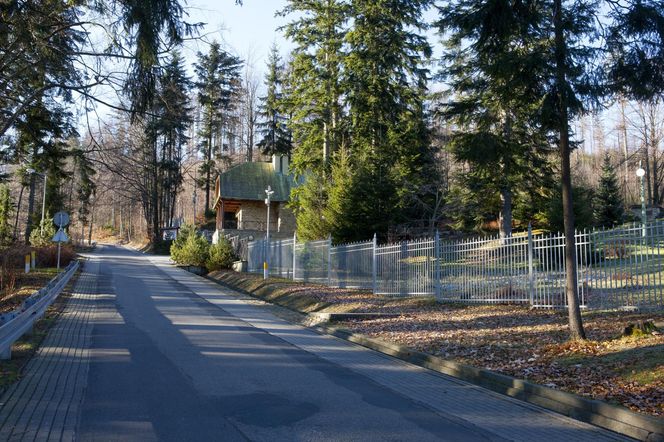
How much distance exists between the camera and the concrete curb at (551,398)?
547cm

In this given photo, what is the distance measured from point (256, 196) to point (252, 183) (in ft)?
5.39

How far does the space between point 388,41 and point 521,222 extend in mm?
14783

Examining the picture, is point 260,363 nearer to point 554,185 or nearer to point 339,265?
point 339,265

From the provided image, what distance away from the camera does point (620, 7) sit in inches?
358

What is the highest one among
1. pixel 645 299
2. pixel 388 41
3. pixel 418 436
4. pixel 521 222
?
pixel 388 41

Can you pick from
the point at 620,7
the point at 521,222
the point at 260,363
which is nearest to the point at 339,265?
the point at 260,363

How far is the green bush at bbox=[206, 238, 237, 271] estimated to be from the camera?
3453cm

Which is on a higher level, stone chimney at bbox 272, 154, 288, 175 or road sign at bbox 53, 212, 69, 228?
stone chimney at bbox 272, 154, 288, 175

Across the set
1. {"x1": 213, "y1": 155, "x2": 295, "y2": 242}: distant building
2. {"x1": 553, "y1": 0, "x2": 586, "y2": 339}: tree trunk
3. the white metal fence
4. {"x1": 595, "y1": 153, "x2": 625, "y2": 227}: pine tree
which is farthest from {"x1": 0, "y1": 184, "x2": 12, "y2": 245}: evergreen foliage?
{"x1": 595, "y1": 153, "x2": 625, "y2": 227}: pine tree

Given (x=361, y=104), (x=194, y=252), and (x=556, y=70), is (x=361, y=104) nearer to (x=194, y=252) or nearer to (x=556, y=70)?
(x=194, y=252)

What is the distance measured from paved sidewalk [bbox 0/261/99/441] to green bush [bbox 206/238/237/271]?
22717 mm

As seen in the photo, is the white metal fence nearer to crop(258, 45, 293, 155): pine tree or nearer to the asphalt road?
the asphalt road

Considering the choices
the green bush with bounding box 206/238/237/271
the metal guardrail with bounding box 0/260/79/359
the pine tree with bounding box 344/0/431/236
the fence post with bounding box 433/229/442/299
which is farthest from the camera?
the green bush with bounding box 206/238/237/271

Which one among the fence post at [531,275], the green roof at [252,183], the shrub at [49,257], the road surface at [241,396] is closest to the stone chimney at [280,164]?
the green roof at [252,183]
